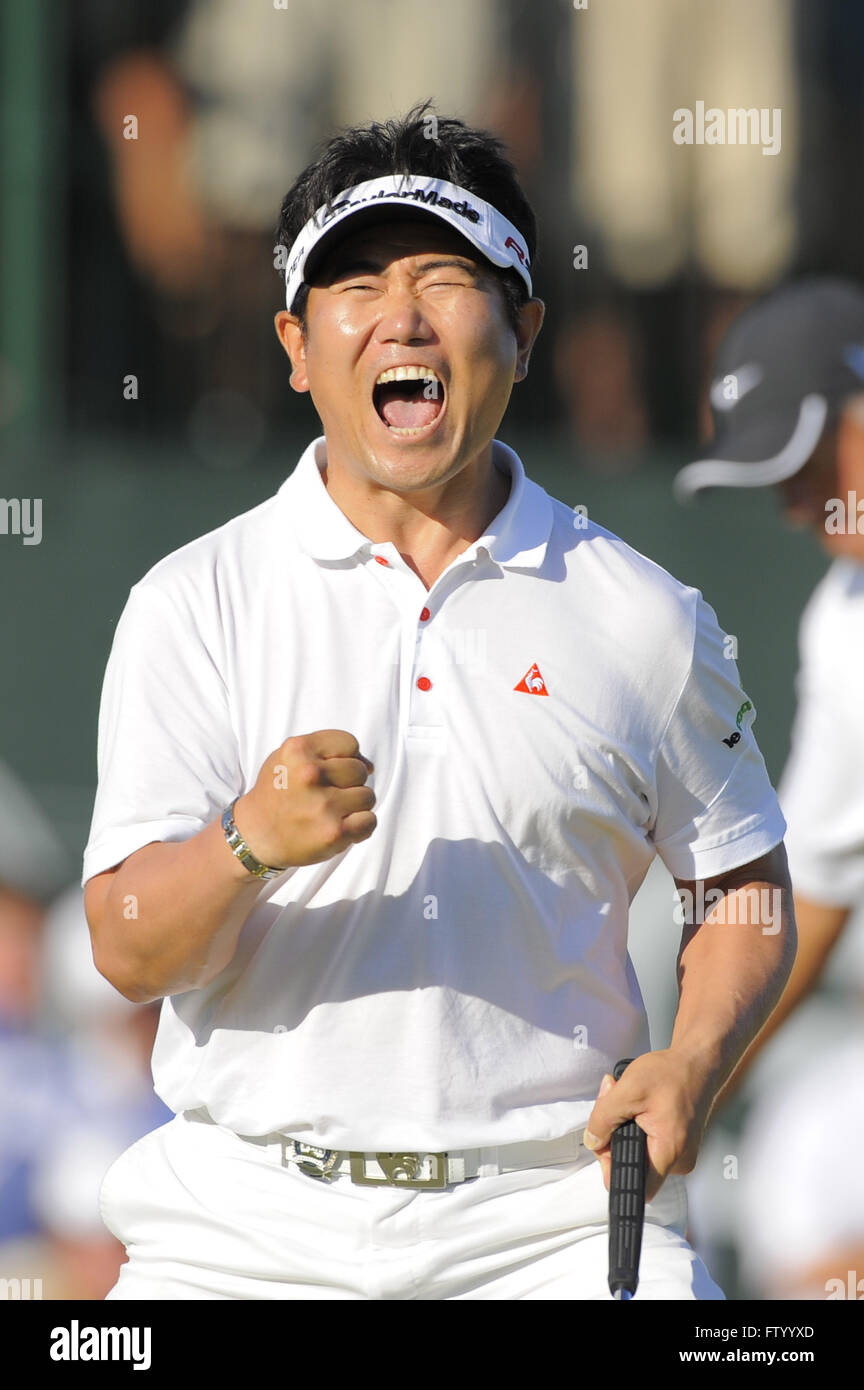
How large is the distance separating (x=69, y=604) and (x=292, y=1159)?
2775mm

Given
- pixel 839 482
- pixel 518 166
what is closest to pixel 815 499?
pixel 839 482

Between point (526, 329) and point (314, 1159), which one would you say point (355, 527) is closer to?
point (526, 329)

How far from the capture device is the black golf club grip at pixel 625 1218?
6.05 ft

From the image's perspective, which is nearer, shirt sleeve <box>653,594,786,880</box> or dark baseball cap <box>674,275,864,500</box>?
shirt sleeve <box>653,594,786,880</box>

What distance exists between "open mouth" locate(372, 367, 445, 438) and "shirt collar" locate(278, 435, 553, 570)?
124mm

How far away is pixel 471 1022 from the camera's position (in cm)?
200

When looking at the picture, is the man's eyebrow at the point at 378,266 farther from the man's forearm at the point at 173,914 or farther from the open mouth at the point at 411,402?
the man's forearm at the point at 173,914

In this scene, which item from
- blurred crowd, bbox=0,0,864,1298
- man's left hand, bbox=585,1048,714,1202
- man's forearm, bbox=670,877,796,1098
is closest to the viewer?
man's left hand, bbox=585,1048,714,1202

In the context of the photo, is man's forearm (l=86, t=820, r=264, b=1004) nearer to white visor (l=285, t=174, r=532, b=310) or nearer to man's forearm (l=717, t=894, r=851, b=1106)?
white visor (l=285, t=174, r=532, b=310)

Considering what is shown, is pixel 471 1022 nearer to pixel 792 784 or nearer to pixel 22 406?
pixel 792 784

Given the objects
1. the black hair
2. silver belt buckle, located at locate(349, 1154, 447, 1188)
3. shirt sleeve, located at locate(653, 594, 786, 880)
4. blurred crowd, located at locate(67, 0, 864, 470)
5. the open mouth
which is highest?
blurred crowd, located at locate(67, 0, 864, 470)

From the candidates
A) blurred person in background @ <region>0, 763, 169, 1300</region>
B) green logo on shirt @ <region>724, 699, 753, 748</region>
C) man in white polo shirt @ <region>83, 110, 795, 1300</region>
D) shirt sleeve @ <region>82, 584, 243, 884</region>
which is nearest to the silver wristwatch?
man in white polo shirt @ <region>83, 110, 795, 1300</region>

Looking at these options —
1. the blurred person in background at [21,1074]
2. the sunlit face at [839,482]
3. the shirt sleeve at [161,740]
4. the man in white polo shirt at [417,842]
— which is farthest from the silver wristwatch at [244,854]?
the sunlit face at [839,482]

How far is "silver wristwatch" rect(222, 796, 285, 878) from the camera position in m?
1.83
